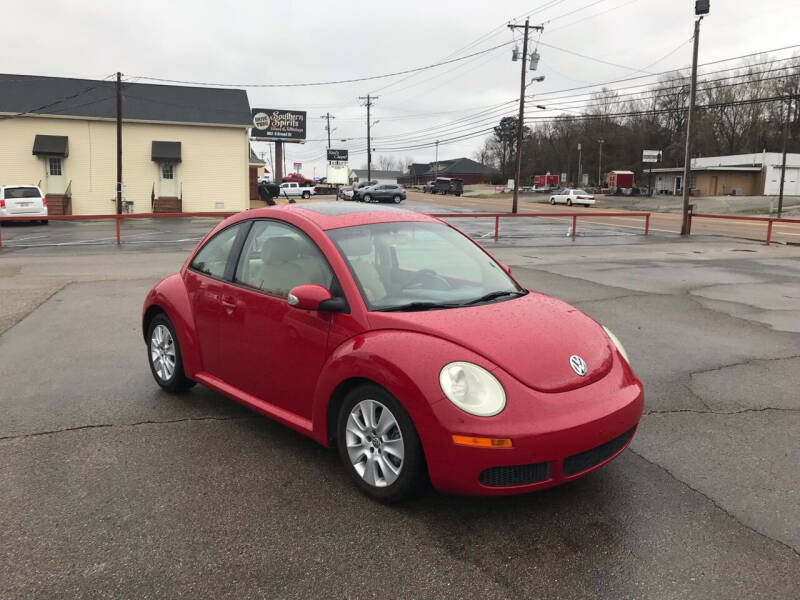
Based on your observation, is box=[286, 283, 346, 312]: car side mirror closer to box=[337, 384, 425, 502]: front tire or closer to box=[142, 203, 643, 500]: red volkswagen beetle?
box=[142, 203, 643, 500]: red volkswagen beetle

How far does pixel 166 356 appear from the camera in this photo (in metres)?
5.10

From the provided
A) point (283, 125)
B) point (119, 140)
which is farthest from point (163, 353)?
point (283, 125)

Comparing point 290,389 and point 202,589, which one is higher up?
point 290,389

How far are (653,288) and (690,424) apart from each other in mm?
6818

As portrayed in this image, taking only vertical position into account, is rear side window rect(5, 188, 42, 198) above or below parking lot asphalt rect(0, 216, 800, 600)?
above

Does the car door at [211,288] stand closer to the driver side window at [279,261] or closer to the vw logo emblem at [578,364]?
the driver side window at [279,261]

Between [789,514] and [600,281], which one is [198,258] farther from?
[600,281]

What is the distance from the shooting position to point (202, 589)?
268cm

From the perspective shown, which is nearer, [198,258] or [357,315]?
[357,315]

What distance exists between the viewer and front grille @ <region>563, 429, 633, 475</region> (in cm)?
309

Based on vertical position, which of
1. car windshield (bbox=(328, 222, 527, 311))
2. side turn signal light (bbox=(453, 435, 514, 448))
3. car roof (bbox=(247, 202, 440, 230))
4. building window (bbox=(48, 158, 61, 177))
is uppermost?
building window (bbox=(48, 158, 61, 177))

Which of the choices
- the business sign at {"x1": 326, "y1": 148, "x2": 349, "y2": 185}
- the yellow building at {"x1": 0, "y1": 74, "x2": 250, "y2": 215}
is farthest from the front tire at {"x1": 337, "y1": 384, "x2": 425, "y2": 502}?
the business sign at {"x1": 326, "y1": 148, "x2": 349, "y2": 185}

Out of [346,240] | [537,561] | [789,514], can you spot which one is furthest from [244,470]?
[789,514]

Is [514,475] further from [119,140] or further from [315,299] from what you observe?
[119,140]
